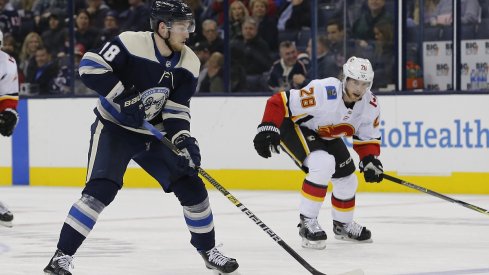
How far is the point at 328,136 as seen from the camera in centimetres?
619

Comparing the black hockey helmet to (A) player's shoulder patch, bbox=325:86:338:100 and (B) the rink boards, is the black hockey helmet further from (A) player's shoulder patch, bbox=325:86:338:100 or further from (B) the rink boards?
(B) the rink boards

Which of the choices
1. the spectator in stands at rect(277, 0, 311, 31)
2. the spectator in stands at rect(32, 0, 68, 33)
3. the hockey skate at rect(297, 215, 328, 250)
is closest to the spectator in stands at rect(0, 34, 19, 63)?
the spectator in stands at rect(32, 0, 68, 33)

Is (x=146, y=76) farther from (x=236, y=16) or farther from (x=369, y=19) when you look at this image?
(x=236, y=16)

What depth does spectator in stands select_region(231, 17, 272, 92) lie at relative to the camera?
10.5 m

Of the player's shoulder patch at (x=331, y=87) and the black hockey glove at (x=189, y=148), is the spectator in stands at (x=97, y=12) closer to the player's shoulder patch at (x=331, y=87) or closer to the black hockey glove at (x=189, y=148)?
the player's shoulder patch at (x=331, y=87)

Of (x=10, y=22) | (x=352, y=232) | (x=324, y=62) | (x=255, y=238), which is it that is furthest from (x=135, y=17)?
(x=352, y=232)

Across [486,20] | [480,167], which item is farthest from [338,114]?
[486,20]

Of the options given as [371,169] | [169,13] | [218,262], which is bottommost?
[218,262]

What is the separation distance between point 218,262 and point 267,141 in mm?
1202

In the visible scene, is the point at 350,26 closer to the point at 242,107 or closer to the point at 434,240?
the point at 242,107

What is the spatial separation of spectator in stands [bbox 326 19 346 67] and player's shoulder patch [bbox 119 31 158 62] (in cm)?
554

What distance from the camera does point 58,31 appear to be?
11734mm

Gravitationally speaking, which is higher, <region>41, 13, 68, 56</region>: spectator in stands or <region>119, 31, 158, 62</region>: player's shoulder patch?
<region>119, 31, 158, 62</region>: player's shoulder patch

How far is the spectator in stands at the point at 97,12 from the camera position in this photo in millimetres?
11648
